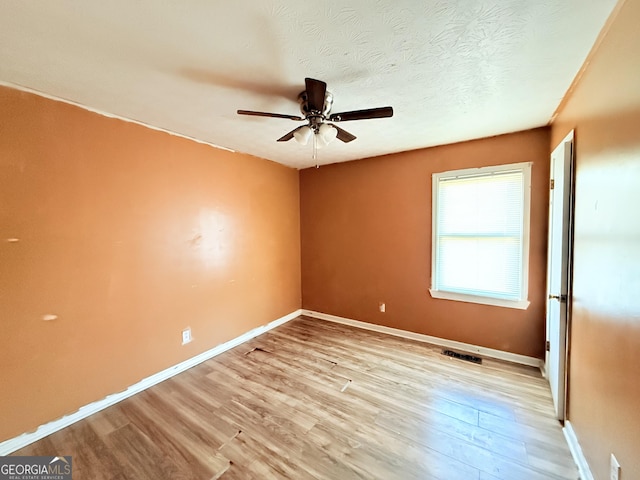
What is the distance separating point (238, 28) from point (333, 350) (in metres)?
3.05

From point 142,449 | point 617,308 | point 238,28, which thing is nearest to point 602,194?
point 617,308

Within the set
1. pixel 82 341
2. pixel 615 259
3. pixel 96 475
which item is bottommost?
pixel 96 475

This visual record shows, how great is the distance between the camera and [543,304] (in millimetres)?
2557

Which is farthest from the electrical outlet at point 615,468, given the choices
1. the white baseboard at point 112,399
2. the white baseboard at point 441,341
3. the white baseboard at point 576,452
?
the white baseboard at point 112,399

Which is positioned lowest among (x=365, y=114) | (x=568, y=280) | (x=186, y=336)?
(x=186, y=336)

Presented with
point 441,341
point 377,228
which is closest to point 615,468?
point 441,341

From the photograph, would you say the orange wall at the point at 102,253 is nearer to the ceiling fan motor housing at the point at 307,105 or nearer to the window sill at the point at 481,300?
the ceiling fan motor housing at the point at 307,105

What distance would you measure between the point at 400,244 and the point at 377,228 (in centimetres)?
39

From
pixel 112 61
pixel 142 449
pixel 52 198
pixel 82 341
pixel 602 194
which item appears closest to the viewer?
pixel 602 194

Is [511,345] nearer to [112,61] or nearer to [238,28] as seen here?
[238,28]

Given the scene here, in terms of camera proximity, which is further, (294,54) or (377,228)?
(377,228)

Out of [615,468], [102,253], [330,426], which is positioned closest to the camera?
[615,468]

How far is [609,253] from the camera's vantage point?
1.19 meters

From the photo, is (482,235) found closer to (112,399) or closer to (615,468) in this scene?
(615,468)
